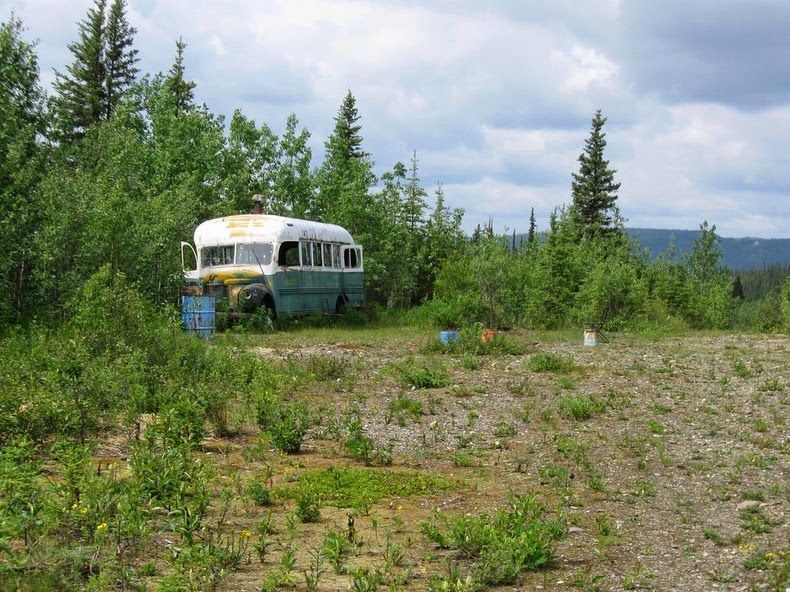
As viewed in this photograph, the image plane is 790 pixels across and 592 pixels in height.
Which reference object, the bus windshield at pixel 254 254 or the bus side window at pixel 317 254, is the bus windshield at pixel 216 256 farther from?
the bus side window at pixel 317 254

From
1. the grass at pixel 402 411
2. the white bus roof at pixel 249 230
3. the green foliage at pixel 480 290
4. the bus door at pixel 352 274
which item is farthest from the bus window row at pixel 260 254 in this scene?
the grass at pixel 402 411

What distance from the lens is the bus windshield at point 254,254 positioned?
76.3 feet

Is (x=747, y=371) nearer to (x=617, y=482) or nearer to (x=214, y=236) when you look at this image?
(x=617, y=482)

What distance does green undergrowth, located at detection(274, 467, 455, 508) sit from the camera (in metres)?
7.34

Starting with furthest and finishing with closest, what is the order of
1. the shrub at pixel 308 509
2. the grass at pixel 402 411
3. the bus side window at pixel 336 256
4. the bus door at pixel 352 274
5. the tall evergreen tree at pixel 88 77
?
the tall evergreen tree at pixel 88 77, the bus door at pixel 352 274, the bus side window at pixel 336 256, the grass at pixel 402 411, the shrub at pixel 308 509

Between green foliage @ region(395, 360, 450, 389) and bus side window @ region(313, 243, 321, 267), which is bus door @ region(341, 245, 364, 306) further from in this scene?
green foliage @ region(395, 360, 450, 389)

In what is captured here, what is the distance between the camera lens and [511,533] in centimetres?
599

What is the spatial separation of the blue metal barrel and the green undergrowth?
1166cm

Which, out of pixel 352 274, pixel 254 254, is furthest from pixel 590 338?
pixel 352 274

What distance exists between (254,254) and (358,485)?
1622cm

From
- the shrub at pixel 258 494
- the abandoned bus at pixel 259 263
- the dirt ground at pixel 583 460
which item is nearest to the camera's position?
the dirt ground at pixel 583 460

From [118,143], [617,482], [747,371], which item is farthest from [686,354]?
[118,143]

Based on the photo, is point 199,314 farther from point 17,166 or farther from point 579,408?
point 579,408

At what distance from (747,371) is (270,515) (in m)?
10.4
